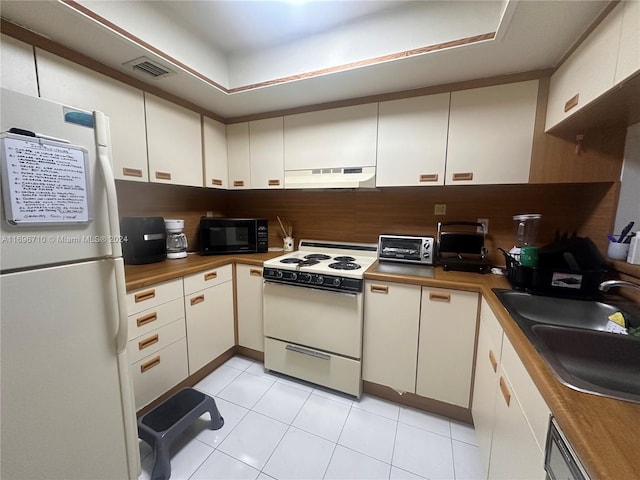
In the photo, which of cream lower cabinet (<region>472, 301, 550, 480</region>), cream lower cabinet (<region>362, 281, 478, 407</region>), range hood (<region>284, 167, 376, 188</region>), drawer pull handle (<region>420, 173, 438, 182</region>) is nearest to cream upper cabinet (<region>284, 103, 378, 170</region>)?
range hood (<region>284, 167, 376, 188</region>)

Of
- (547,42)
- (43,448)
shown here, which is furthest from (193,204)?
(547,42)

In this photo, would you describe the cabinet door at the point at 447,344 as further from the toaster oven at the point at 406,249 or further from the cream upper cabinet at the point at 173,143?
the cream upper cabinet at the point at 173,143

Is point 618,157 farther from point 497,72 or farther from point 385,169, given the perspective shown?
point 385,169

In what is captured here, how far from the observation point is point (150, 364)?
59.8 inches

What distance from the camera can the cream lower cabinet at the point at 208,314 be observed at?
5.82 feet

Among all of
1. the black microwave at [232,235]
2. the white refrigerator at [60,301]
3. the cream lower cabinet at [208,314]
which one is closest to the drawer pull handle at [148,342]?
the cream lower cabinet at [208,314]

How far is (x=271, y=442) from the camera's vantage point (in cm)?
145

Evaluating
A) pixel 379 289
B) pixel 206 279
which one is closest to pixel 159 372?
pixel 206 279

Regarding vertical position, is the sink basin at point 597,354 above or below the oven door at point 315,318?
above

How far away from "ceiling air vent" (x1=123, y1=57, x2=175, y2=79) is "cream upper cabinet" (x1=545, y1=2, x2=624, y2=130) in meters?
2.12

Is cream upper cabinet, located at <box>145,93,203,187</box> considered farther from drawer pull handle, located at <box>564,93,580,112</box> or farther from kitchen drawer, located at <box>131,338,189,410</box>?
drawer pull handle, located at <box>564,93,580,112</box>

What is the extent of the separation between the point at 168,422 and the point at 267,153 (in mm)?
1943

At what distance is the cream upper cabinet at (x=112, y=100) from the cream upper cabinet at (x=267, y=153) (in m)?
0.81

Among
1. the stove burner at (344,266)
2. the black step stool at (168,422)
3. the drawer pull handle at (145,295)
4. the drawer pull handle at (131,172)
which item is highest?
the drawer pull handle at (131,172)
